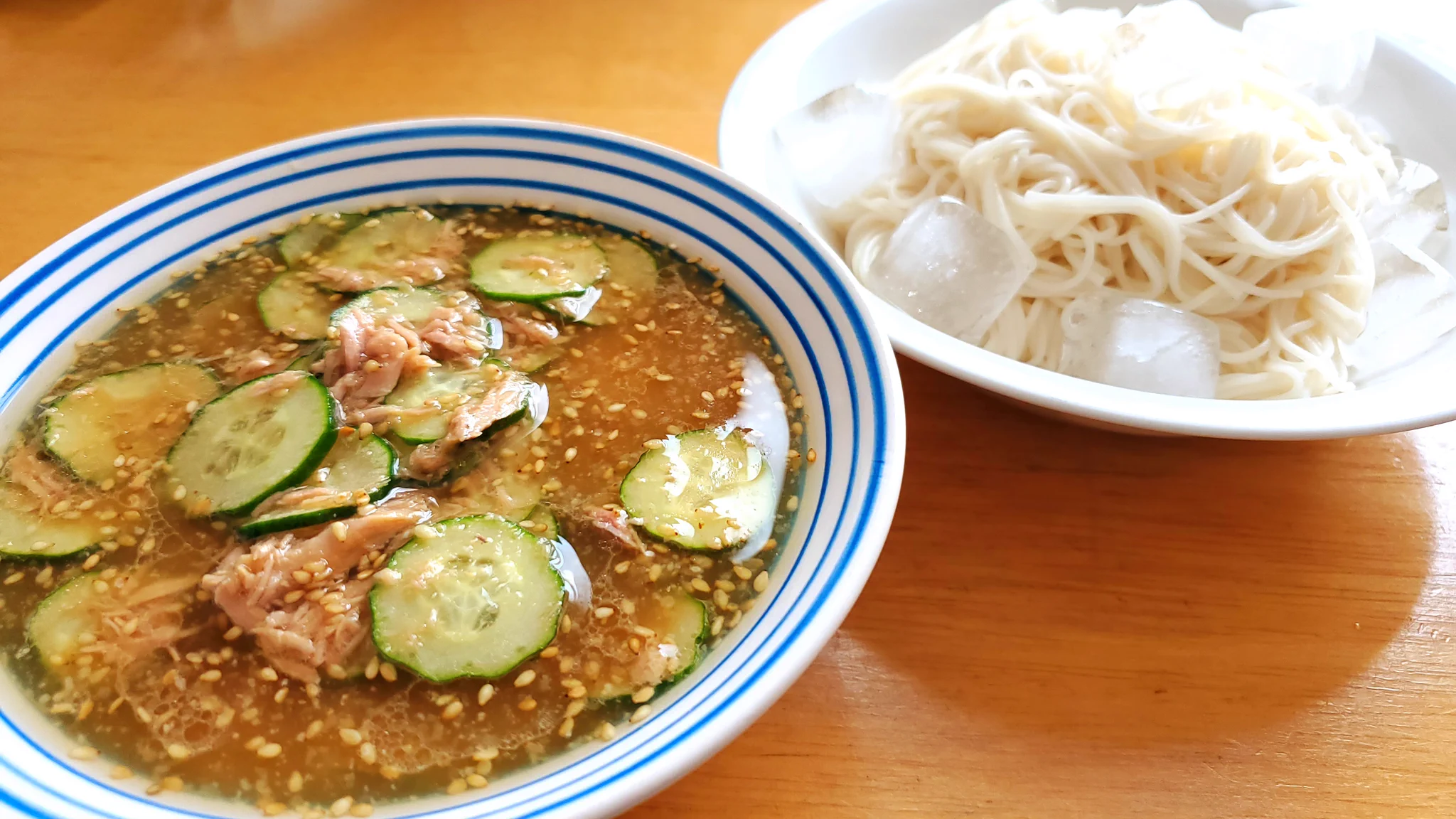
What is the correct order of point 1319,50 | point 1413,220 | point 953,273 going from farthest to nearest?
point 1319,50 < point 1413,220 < point 953,273

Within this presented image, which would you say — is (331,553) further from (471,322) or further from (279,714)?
(471,322)

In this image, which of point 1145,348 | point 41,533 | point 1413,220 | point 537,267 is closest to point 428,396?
point 537,267

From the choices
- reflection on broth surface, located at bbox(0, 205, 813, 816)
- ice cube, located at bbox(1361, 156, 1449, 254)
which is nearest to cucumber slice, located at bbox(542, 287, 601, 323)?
reflection on broth surface, located at bbox(0, 205, 813, 816)

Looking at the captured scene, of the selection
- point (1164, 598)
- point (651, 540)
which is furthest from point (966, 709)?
point (651, 540)

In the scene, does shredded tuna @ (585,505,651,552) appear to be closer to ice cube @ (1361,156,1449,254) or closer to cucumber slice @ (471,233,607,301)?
cucumber slice @ (471,233,607,301)

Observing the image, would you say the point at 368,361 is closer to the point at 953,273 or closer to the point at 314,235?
the point at 314,235

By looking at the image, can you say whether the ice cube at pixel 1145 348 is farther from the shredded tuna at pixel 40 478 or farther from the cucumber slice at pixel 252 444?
the shredded tuna at pixel 40 478
